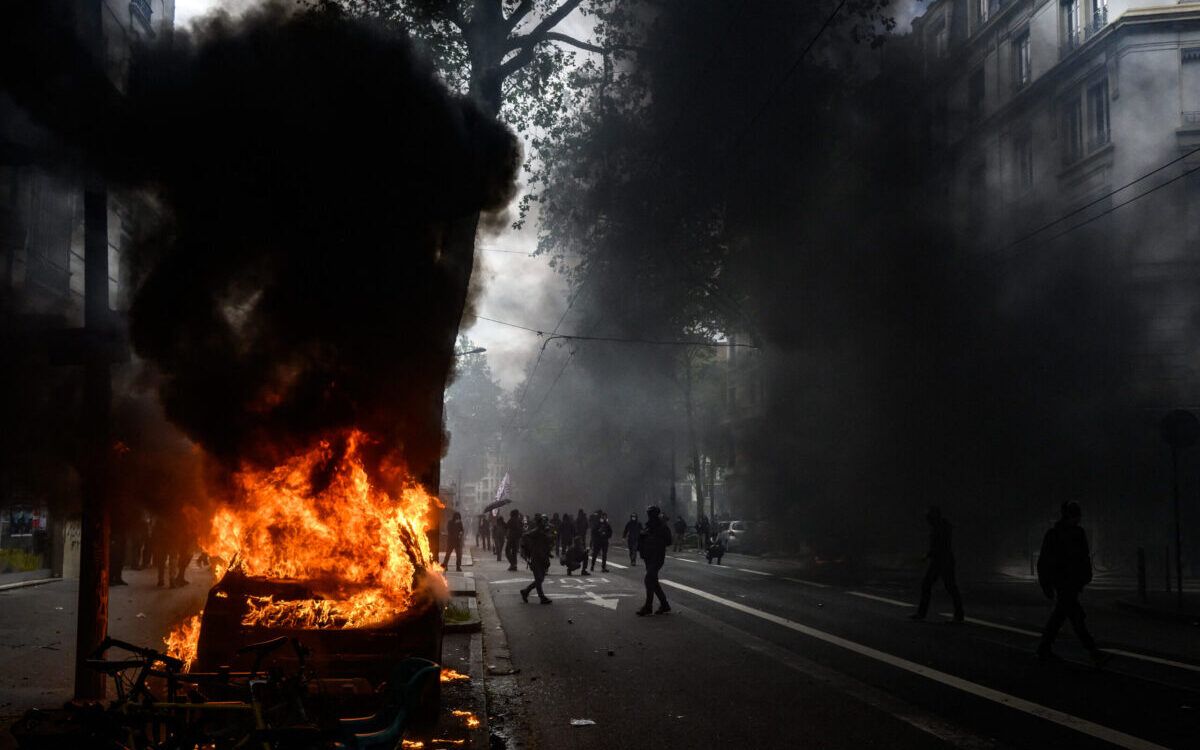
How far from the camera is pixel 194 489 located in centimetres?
1479

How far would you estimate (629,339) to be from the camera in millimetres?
37188

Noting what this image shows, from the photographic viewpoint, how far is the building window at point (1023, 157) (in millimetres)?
28248

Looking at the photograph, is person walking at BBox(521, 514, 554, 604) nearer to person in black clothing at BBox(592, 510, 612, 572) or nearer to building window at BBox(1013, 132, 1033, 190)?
person in black clothing at BBox(592, 510, 612, 572)

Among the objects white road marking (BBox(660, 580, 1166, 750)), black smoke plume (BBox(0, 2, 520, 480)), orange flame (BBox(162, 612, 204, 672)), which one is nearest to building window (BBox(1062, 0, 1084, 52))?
white road marking (BBox(660, 580, 1166, 750))

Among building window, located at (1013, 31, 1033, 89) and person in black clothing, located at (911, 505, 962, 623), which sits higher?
building window, located at (1013, 31, 1033, 89)

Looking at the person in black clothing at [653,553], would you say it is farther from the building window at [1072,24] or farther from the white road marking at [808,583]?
the building window at [1072,24]

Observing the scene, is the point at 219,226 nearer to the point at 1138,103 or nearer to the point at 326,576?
the point at 326,576

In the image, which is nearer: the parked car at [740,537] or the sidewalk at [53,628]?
the sidewalk at [53,628]

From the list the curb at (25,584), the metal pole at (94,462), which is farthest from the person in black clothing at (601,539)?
the metal pole at (94,462)

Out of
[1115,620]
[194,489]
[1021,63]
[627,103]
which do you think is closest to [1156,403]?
[1115,620]

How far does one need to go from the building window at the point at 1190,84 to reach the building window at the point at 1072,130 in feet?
8.67

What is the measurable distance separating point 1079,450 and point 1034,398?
62.5 inches

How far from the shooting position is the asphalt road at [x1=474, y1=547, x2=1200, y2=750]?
21.4ft

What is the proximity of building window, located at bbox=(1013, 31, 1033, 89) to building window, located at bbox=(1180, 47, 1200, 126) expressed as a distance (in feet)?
15.0
